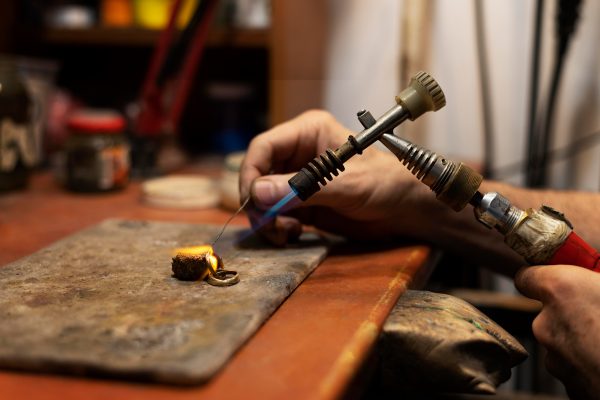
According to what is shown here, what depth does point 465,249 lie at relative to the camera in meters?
0.99

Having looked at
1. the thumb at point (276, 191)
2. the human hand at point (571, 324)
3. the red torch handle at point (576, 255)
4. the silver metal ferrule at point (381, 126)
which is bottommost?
the human hand at point (571, 324)

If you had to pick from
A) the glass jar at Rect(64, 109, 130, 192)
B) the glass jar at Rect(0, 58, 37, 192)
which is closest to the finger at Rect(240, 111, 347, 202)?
the glass jar at Rect(64, 109, 130, 192)

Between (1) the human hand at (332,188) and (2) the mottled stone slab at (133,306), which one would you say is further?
(1) the human hand at (332,188)

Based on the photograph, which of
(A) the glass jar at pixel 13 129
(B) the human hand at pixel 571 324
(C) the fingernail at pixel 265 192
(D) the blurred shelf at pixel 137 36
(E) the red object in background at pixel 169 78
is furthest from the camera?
(D) the blurred shelf at pixel 137 36

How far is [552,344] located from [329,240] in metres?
0.36

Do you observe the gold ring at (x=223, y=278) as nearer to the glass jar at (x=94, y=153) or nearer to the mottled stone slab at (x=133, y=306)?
the mottled stone slab at (x=133, y=306)

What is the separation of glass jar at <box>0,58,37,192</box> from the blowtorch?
767 mm

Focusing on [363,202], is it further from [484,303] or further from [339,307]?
[484,303]

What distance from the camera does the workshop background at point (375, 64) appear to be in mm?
1521

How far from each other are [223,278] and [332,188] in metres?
0.22

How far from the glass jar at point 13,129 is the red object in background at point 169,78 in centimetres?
25

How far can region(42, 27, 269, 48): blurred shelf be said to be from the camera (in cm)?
159

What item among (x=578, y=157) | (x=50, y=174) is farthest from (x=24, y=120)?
(x=578, y=157)

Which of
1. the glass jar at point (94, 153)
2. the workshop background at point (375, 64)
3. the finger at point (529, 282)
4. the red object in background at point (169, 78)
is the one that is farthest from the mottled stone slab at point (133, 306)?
the workshop background at point (375, 64)
